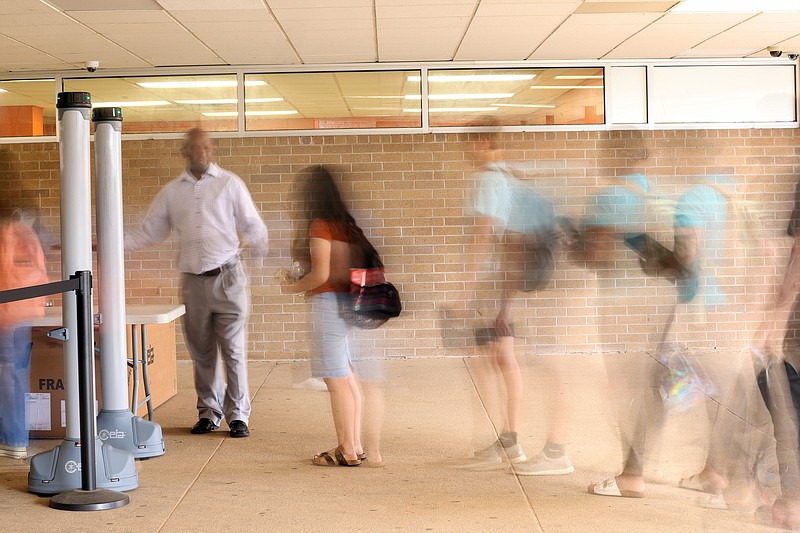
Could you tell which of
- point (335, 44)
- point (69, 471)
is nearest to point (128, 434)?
point (69, 471)

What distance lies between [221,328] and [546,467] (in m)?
2.18

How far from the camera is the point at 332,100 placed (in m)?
8.98

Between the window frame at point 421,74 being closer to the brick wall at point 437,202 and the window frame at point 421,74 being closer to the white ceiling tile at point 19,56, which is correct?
the brick wall at point 437,202

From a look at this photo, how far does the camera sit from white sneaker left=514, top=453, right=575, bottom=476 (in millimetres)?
4574

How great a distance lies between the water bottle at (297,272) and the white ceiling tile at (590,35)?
3.58 metres

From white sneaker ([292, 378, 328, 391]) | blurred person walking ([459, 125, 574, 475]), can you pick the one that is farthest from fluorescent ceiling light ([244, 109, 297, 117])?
blurred person walking ([459, 125, 574, 475])

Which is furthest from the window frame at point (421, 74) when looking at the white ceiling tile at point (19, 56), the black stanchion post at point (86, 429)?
the black stanchion post at point (86, 429)

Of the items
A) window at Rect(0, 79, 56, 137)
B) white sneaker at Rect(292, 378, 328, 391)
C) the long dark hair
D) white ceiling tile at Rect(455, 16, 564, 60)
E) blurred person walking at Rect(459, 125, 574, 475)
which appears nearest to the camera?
blurred person walking at Rect(459, 125, 574, 475)

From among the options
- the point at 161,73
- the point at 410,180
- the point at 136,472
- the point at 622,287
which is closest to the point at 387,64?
the point at 410,180

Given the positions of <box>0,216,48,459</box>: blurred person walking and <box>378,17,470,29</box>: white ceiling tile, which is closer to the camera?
<box>0,216,48,459</box>: blurred person walking

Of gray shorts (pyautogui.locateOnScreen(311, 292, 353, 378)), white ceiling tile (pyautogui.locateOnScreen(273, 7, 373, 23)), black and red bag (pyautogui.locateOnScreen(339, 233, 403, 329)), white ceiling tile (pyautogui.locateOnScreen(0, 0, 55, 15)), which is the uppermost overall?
white ceiling tile (pyautogui.locateOnScreen(273, 7, 373, 23))

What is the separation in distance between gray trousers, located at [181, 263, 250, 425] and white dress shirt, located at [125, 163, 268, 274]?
0.11 metres

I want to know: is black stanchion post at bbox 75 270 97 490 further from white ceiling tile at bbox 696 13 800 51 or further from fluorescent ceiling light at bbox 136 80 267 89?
white ceiling tile at bbox 696 13 800 51

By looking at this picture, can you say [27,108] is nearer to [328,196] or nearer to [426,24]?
[426,24]
